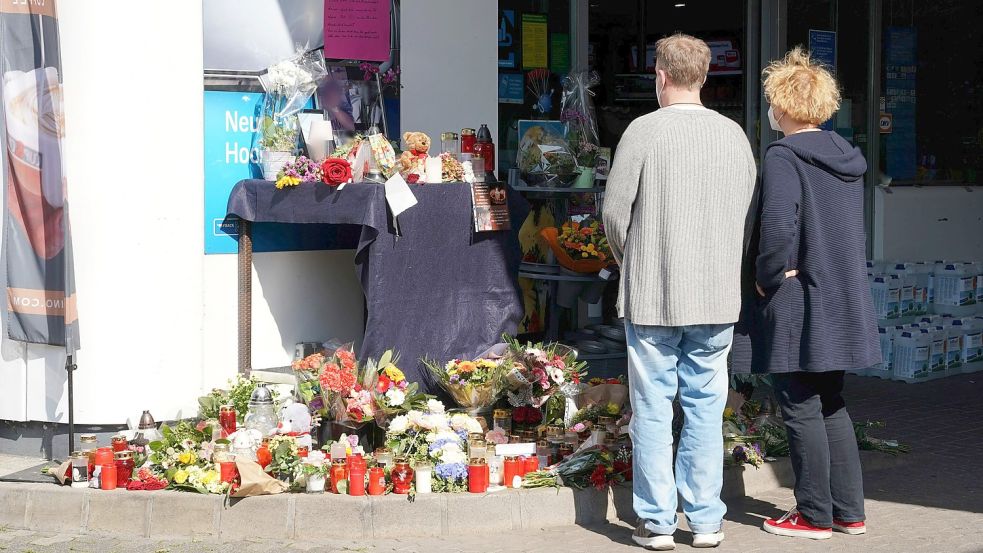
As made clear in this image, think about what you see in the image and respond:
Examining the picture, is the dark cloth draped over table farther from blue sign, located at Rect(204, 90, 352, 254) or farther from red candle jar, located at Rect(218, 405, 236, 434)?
red candle jar, located at Rect(218, 405, 236, 434)

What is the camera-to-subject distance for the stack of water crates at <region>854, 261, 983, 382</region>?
895 centimetres

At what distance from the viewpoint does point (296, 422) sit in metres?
5.86

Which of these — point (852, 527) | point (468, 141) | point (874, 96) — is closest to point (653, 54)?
point (874, 96)

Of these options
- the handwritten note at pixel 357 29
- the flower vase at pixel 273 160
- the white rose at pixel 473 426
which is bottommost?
the white rose at pixel 473 426

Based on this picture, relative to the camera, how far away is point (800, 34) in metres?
10.5

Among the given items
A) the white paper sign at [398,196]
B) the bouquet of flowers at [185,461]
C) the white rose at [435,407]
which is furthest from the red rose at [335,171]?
the bouquet of flowers at [185,461]

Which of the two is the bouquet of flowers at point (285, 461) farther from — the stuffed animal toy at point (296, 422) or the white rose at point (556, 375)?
the white rose at point (556, 375)

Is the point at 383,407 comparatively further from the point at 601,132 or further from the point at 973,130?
the point at 973,130

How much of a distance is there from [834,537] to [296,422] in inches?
98.6

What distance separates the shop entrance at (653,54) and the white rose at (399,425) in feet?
15.5

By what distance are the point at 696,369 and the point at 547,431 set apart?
1.28m

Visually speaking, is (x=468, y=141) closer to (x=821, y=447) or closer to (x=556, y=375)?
(x=556, y=375)

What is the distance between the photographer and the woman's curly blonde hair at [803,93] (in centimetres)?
503

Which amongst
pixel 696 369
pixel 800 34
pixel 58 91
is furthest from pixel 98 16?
pixel 800 34
